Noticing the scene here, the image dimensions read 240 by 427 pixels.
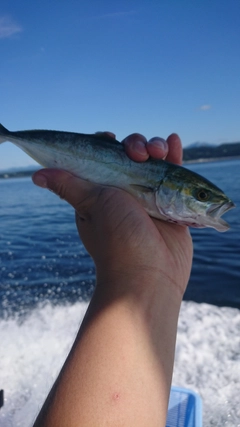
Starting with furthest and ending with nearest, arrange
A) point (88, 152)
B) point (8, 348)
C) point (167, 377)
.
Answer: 1. point (8, 348)
2. point (88, 152)
3. point (167, 377)

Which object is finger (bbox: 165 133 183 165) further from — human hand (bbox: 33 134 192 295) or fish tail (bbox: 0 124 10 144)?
Answer: fish tail (bbox: 0 124 10 144)

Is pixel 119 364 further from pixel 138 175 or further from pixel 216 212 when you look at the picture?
pixel 138 175

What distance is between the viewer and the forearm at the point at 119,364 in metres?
1.61

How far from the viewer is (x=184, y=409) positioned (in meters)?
4.06

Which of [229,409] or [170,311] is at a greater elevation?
[170,311]

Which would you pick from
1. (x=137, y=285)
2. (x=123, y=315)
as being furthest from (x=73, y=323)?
(x=123, y=315)

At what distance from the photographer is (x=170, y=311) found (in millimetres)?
2361

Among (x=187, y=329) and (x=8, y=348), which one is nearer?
(x=8, y=348)

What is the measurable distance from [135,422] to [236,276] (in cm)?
794

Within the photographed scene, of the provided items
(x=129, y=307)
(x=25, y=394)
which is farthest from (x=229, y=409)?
(x=129, y=307)

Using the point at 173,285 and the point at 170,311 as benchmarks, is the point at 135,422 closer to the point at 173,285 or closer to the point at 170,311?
the point at 170,311

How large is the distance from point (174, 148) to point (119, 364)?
2.59m

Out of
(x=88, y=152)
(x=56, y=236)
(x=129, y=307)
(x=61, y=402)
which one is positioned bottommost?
(x=56, y=236)

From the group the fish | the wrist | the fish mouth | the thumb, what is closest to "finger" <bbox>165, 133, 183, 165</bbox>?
the fish
